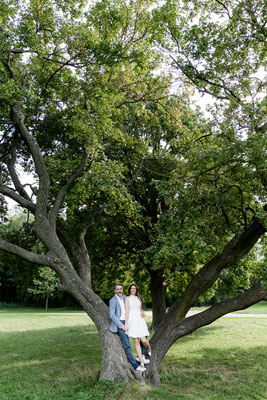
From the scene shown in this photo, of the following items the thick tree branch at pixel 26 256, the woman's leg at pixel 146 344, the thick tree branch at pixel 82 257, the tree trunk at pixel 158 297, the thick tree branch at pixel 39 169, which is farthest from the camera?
the tree trunk at pixel 158 297

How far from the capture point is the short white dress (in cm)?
714

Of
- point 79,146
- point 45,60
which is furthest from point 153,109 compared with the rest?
point 45,60

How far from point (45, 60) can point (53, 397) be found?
29.1 feet

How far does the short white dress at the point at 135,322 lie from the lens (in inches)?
281

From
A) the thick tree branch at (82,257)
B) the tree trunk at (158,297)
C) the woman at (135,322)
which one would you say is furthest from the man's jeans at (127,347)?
the tree trunk at (158,297)

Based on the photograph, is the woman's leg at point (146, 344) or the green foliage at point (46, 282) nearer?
the woman's leg at point (146, 344)

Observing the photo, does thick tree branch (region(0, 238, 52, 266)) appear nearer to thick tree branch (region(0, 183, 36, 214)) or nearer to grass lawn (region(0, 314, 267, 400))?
thick tree branch (region(0, 183, 36, 214))

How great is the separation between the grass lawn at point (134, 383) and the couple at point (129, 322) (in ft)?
2.19

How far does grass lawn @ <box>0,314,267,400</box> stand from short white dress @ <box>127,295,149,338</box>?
41.9 inches

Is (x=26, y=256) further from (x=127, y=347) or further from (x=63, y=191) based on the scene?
(x=127, y=347)

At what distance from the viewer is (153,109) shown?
500 inches

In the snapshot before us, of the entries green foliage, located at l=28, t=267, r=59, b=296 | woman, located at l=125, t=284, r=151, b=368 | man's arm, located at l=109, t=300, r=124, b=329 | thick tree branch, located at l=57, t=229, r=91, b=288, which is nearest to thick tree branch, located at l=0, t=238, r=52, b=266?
thick tree branch, located at l=57, t=229, r=91, b=288

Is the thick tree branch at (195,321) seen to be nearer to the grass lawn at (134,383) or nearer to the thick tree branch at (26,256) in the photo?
the grass lawn at (134,383)

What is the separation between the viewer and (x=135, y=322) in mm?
7203
